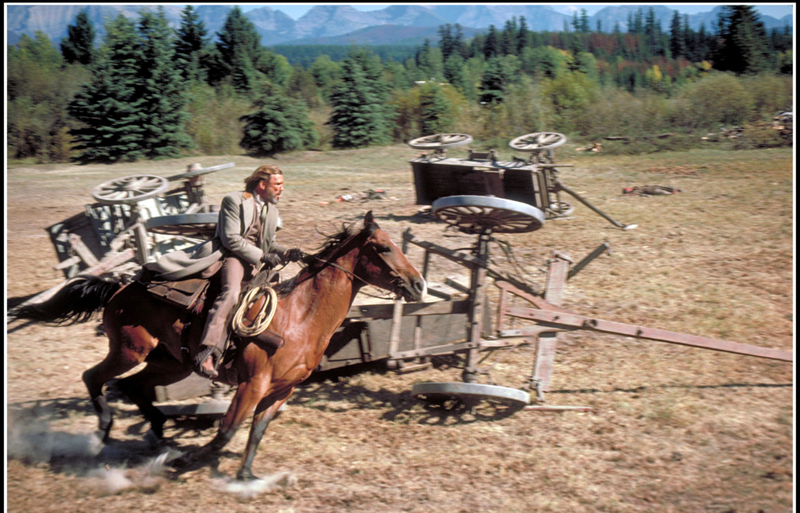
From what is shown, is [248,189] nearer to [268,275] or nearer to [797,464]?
[268,275]

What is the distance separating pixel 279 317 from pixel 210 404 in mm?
1407

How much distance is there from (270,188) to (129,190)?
14.6 feet

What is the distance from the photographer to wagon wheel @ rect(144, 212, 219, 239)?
537 centimetres

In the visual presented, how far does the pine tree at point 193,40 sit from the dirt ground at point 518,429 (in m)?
29.0

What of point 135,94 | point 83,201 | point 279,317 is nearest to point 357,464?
point 279,317

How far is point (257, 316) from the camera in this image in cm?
468

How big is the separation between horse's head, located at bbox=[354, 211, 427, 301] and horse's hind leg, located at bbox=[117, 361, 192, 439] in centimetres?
190

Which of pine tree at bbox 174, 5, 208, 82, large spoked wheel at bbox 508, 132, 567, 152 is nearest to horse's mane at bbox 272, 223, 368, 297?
large spoked wheel at bbox 508, 132, 567, 152

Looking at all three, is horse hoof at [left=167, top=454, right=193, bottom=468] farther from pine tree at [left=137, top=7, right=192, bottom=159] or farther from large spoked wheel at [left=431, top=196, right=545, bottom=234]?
pine tree at [left=137, top=7, right=192, bottom=159]

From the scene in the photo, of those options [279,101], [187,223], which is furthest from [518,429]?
[279,101]

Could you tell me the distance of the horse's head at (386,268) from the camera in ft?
15.7

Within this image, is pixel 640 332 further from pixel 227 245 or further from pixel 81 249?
pixel 81 249

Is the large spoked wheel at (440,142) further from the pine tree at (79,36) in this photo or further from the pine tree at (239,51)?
the pine tree at (79,36)

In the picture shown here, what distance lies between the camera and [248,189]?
481 cm
